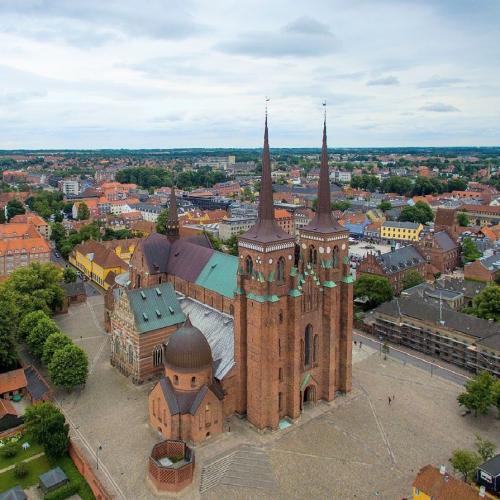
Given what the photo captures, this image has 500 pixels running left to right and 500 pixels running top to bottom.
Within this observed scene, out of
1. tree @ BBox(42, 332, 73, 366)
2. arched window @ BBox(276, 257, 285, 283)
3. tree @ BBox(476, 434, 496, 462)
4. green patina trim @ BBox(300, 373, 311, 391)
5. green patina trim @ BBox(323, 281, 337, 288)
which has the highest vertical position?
arched window @ BBox(276, 257, 285, 283)

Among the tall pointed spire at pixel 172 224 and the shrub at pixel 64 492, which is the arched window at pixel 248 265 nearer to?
the shrub at pixel 64 492

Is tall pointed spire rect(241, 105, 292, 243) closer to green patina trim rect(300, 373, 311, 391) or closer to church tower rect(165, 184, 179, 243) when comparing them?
green patina trim rect(300, 373, 311, 391)

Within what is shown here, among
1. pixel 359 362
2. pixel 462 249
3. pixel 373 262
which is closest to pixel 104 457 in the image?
pixel 359 362

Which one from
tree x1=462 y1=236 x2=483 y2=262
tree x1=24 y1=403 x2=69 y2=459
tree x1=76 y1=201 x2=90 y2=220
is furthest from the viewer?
tree x1=76 y1=201 x2=90 y2=220

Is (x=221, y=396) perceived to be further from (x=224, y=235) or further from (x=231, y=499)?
(x=224, y=235)

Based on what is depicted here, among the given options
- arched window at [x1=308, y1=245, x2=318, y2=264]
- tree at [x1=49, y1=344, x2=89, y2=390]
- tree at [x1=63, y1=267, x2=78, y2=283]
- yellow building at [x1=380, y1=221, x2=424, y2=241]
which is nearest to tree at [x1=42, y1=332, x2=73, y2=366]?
tree at [x1=49, y1=344, x2=89, y2=390]
